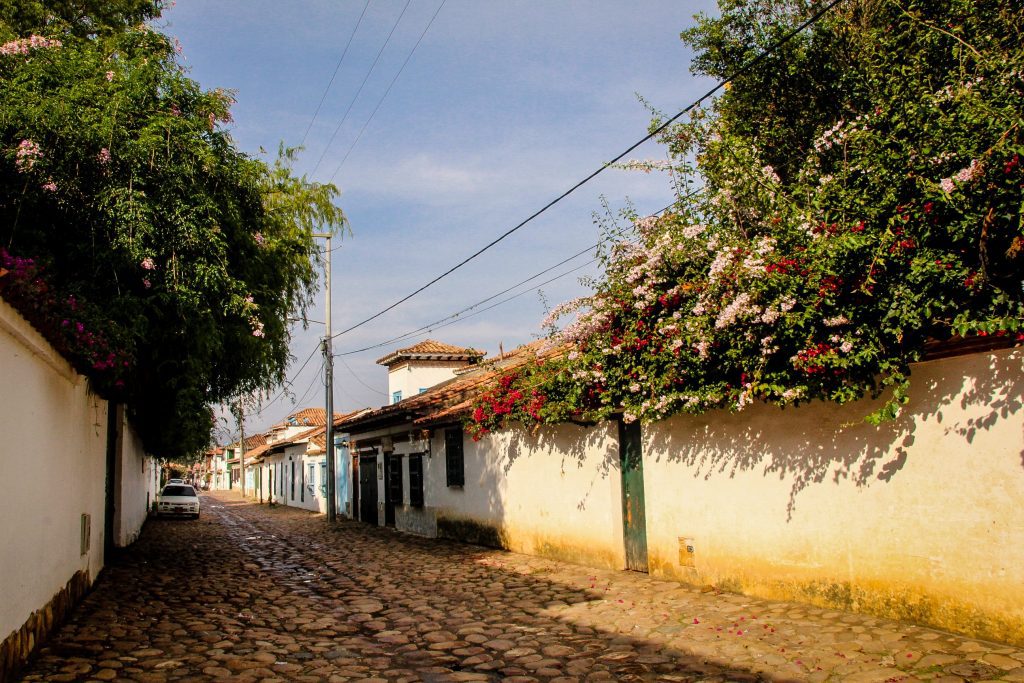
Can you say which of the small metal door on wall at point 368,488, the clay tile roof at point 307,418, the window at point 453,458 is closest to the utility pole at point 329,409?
the small metal door on wall at point 368,488

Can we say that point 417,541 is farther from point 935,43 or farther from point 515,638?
point 935,43

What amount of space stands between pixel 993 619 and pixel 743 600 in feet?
9.03

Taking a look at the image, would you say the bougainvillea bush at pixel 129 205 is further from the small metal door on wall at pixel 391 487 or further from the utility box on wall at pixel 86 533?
the small metal door on wall at pixel 391 487

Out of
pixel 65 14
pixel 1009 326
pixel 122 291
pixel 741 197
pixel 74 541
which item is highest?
pixel 65 14

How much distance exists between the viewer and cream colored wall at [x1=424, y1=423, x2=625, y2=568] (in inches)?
445

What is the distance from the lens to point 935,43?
857 cm

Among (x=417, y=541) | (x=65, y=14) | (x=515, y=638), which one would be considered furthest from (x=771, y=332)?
(x=65, y=14)

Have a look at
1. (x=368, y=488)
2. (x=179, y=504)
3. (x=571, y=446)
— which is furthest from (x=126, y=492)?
(x=179, y=504)

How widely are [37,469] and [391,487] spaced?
14.7 m

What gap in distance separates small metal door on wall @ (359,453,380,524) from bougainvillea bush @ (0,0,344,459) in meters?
11.4

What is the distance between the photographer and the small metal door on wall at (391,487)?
802 inches

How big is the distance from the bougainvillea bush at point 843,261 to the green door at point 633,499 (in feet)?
2.25

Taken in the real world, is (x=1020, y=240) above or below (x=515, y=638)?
above

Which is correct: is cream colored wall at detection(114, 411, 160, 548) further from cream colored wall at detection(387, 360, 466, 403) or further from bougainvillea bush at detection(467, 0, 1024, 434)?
cream colored wall at detection(387, 360, 466, 403)
